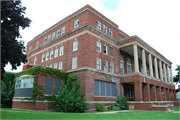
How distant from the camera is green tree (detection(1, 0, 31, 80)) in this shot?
11988 mm

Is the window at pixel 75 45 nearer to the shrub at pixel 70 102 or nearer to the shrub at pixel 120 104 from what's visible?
the shrub at pixel 70 102

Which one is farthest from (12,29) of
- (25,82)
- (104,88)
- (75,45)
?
(104,88)

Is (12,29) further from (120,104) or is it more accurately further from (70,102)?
(120,104)

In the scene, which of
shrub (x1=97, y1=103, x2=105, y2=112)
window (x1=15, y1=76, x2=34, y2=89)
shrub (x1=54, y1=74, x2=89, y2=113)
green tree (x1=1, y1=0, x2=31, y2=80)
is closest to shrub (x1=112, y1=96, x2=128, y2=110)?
shrub (x1=97, y1=103, x2=105, y2=112)

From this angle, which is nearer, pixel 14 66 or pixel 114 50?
pixel 14 66

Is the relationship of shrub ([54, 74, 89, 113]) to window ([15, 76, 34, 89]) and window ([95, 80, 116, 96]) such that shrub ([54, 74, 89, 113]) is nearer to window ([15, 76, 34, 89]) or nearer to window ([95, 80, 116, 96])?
window ([95, 80, 116, 96])

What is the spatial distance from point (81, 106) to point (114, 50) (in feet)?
43.5

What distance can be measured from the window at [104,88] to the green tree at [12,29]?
12.0 m

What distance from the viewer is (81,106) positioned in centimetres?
1809

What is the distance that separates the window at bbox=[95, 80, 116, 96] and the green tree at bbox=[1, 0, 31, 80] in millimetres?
11951

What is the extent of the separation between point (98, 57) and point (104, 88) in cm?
493

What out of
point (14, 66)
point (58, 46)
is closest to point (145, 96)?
point (58, 46)

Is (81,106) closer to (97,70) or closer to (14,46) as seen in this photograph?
(97,70)

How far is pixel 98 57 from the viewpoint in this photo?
23.8m
